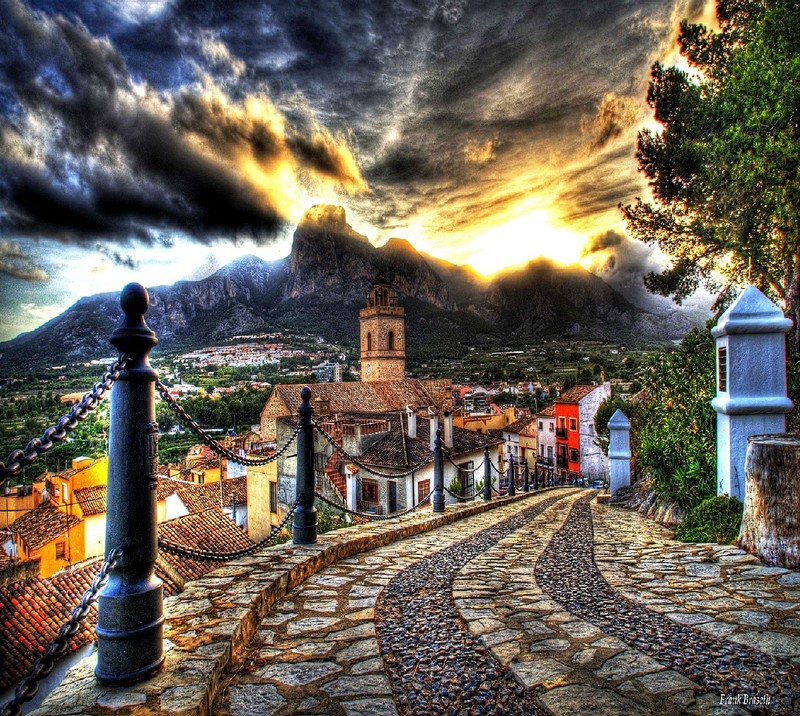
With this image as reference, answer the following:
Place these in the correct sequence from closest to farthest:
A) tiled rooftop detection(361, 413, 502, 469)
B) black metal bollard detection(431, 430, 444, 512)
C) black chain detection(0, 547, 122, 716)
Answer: black chain detection(0, 547, 122, 716) → black metal bollard detection(431, 430, 444, 512) → tiled rooftop detection(361, 413, 502, 469)

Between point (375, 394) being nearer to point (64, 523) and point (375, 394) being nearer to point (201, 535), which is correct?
point (64, 523)

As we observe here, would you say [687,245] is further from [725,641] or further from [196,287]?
[196,287]

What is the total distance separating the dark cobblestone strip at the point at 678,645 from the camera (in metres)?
1.63

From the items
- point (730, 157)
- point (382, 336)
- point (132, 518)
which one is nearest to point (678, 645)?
point (132, 518)

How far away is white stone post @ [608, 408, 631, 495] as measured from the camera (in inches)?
359

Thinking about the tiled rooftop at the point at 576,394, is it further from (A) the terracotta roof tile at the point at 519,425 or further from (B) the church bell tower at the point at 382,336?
(B) the church bell tower at the point at 382,336

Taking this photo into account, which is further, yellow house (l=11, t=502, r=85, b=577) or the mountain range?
the mountain range

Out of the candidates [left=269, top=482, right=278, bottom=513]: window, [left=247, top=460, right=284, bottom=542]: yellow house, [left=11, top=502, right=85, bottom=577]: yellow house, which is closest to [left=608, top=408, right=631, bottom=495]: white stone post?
[left=247, top=460, right=284, bottom=542]: yellow house

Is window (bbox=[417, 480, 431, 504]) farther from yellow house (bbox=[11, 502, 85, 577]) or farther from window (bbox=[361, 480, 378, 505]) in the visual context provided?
yellow house (bbox=[11, 502, 85, 577])

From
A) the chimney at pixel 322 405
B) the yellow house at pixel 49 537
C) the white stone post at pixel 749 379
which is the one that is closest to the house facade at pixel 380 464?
the yellow house at pixel 49 537

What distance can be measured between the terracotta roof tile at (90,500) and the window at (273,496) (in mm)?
5530

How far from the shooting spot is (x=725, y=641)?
2016mm

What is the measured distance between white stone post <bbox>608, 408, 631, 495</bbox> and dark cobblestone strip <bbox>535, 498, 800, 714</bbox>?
6.41 m

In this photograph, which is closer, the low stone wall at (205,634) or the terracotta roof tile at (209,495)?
the low stone wall at (205,634)
